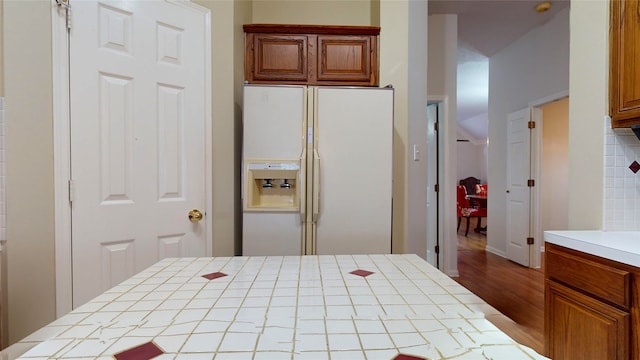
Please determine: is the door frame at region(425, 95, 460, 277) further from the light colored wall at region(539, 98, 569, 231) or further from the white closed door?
the white closed door

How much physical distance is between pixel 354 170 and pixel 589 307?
Result: 1.30 meters

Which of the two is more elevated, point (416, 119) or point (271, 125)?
point (416, 119)

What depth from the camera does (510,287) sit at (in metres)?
3.26

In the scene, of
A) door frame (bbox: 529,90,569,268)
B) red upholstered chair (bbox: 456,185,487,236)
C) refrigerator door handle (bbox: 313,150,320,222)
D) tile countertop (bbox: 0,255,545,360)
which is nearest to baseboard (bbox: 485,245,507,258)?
door frame (bbox: 529,90,569,268)

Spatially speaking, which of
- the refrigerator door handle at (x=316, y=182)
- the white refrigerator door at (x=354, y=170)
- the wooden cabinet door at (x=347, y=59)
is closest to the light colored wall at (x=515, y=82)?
the wooden cabinet door at (x=347, y=59)

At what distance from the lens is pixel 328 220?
201 centimetres

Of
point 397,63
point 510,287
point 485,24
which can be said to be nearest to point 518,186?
point 510,287

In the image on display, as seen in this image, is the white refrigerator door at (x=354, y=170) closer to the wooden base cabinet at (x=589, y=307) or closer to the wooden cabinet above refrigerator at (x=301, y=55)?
the wooden cabinet above refrigerator at (x=301, y=55)

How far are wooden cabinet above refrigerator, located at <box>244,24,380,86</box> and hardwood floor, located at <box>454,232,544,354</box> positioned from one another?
2.05 m

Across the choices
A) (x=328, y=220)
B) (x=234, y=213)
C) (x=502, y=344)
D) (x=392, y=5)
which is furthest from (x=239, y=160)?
(x=502, y=344)

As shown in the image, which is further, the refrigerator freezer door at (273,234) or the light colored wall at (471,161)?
the light colored wall at (471,161)

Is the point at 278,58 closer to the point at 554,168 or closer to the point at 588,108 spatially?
the point at 588,108

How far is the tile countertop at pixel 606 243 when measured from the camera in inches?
46.2

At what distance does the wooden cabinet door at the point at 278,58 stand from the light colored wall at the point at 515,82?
3029 mm
